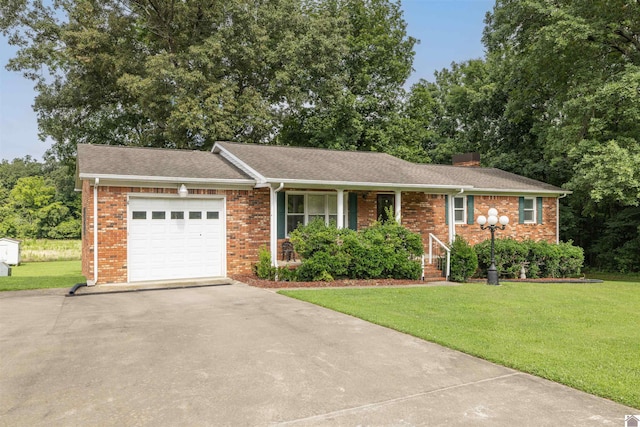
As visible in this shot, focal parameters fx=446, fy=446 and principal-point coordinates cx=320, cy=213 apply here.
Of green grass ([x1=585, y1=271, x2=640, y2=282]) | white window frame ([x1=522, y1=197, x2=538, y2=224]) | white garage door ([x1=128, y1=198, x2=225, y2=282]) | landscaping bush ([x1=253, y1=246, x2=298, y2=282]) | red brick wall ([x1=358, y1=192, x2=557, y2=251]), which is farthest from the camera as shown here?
white window frame ([x1=522, y1=197, x2=538, y2=224])

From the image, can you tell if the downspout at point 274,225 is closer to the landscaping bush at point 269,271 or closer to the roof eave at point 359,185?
the landscaping bush at point 269,271

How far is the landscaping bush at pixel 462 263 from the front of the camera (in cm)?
1291

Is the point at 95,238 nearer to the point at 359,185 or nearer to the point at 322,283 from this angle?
the point at 322,283

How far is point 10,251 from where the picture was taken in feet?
65.0

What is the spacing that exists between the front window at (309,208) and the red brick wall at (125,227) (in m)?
0.82

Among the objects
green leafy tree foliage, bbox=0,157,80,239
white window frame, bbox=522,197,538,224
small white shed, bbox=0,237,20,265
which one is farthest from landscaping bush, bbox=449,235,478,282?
green leafy tree foliage, bbox=0,157,80,239

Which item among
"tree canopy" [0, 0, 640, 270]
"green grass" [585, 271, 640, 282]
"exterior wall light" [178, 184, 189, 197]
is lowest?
"green grass" [585, 271, 640, 282]

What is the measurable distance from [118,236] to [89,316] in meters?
3.89

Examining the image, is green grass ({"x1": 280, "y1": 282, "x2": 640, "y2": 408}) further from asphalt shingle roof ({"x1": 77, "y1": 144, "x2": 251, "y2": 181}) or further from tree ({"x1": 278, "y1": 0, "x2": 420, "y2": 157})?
tree ({"x1": 278, "y1": 0, "x2": 420, "y2": 157})

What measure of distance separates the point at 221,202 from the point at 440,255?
284 inches

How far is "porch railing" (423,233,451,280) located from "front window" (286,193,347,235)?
3045 mm

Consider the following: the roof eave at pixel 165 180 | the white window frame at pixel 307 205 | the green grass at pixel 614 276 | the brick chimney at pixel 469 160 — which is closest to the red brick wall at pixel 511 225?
the green grass at pixel 614 276

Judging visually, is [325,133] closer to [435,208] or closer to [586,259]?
[435,208]

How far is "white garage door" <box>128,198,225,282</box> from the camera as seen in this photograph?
11.0 metres
